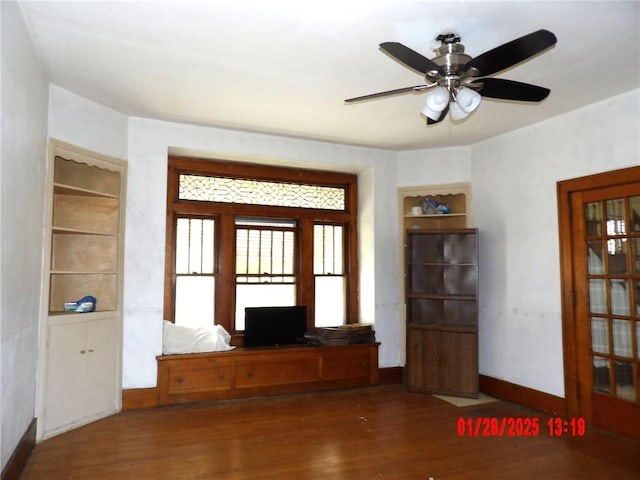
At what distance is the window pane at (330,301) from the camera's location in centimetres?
592

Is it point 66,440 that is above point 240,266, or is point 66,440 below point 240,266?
below

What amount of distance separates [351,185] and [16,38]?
13.1ft

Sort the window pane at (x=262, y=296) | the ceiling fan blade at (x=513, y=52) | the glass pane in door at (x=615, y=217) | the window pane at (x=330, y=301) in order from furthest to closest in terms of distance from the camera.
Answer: the window pane at (x=330, y=301) < the window pane at (x=262, y=296) < the glass pane in door at (x=615, y=217) < the ceiling fan blade at (x=513, y=52)

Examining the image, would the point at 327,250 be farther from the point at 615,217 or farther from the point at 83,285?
the point at 615,217

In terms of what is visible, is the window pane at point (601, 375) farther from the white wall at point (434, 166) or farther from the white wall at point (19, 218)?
the white wall at point (19, 218)

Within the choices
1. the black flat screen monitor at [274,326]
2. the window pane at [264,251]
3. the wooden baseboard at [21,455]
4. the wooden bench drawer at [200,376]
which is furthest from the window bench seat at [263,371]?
the wooden baseboard at [21,455]

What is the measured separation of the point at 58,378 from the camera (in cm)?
392

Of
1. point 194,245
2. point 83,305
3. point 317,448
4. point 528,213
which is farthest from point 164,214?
point 528,213

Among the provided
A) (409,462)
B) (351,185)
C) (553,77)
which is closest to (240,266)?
(351,185)

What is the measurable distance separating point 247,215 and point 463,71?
11.1 ft

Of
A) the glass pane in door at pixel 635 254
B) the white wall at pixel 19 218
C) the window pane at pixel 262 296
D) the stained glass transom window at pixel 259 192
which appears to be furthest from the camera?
the window pane at pixel 262 296

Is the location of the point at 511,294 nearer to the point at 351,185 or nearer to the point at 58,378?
the point at 351,185

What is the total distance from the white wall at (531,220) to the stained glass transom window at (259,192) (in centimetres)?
177

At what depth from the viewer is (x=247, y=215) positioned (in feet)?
18.2
